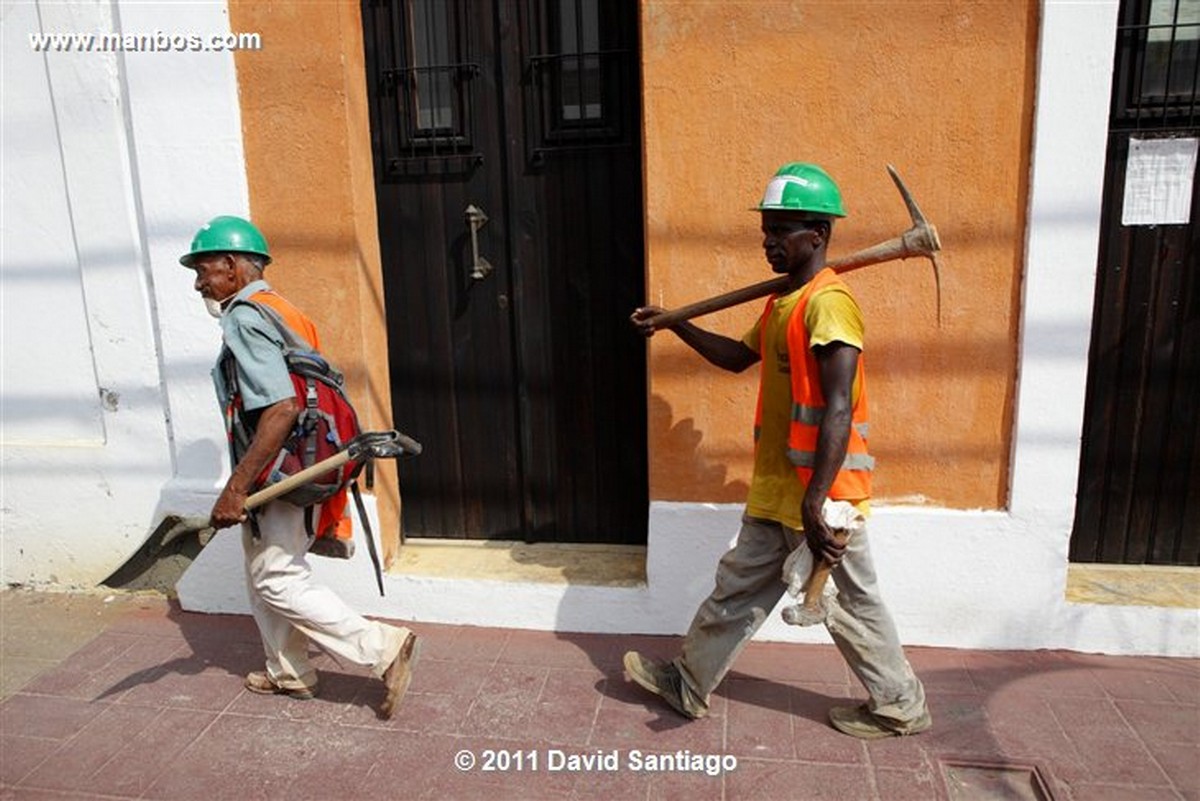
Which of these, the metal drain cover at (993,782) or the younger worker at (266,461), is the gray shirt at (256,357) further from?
the metal drain cover at (993,782)

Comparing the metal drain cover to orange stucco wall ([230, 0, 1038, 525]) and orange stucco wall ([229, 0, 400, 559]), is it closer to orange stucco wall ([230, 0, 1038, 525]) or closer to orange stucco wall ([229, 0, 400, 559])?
orange stucco wall ([230, 0, 1038, 525])

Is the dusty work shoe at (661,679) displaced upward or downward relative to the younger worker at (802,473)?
downward

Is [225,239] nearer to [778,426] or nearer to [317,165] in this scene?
[317,165]

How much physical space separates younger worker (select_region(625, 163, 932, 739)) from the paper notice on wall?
1544 mm

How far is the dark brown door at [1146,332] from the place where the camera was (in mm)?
3467

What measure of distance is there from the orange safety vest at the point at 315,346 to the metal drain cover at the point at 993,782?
239 cm

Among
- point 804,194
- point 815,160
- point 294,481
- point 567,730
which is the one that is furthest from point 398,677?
point 815,160

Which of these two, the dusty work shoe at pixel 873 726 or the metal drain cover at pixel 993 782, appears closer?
the metal drain cover at pixel 993 782

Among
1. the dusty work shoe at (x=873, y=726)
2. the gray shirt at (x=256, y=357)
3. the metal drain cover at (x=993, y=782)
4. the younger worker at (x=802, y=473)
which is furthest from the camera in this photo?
the dusty work shoe at (x=873, y=726)

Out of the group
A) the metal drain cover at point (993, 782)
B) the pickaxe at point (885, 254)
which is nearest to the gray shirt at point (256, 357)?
the pickaxe at point (885, 254)

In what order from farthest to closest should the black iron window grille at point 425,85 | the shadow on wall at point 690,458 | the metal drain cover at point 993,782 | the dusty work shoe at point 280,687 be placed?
the black iron window grille at point 425,85, the shadow on wall at point 690,458, the dusty work shoe at point 280,687, the metal drain cover at point 993,782

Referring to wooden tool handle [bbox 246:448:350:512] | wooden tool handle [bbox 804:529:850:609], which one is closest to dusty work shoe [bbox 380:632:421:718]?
wooden tool handle [bbox 246:448:350:512]

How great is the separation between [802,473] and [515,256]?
190 centimetres

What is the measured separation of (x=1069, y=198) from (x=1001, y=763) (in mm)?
2143
